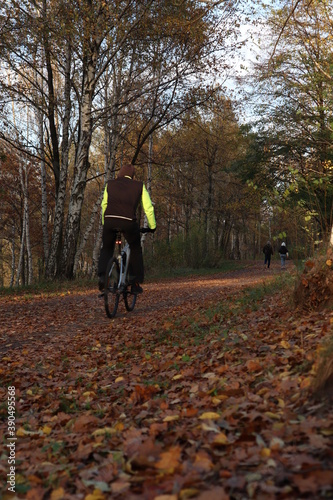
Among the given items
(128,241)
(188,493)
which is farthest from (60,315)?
(188,493)

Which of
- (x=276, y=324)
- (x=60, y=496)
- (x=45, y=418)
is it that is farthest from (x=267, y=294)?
(x=60, y=496)

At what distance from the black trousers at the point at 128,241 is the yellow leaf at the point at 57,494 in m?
5.91

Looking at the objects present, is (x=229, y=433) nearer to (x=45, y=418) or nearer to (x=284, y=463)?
(x=284, y=463)

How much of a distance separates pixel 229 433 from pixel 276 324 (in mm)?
3285

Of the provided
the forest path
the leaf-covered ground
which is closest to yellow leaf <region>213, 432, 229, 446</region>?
the leaf-covered ground

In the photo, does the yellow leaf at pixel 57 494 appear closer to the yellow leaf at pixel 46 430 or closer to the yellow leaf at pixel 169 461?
the yellow leaf at pixel 169 461

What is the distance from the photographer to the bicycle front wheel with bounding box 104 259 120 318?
26.3ft

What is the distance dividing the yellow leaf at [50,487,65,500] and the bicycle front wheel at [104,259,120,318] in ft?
18.9

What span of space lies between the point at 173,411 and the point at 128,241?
210 inches

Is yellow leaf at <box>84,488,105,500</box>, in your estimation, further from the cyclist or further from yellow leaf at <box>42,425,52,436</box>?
the cyclist

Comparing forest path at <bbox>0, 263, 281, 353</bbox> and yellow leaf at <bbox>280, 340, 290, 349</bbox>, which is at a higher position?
yellow leaf at <bbox>280, 340, 290, 349</bbox>

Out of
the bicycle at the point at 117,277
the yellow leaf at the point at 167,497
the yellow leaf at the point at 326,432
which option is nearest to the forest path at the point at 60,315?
the bicycle at the point at 117,277

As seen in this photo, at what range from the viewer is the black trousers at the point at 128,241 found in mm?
7926

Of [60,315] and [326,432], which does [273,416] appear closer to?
[326,432]
